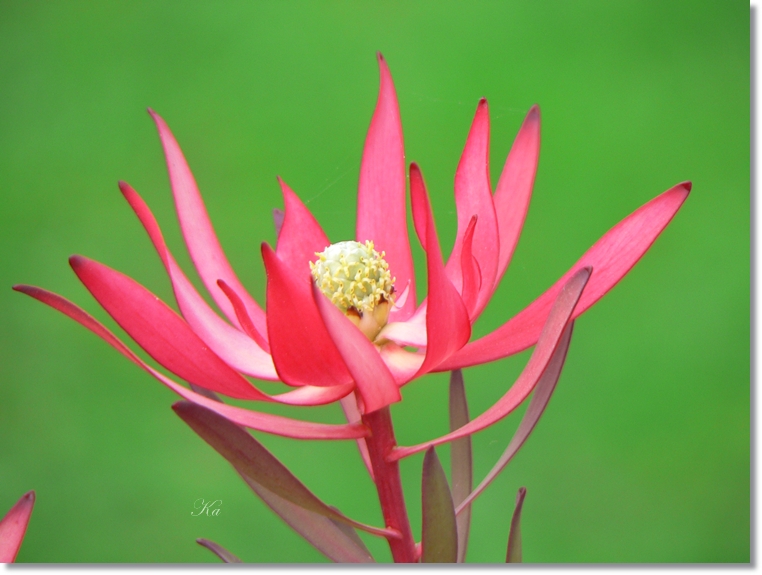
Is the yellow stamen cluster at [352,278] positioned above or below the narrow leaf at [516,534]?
above

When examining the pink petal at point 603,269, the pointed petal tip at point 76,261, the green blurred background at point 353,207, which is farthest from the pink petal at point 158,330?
the green blurred background at point 353,207

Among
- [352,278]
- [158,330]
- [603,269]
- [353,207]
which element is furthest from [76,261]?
[353,207]

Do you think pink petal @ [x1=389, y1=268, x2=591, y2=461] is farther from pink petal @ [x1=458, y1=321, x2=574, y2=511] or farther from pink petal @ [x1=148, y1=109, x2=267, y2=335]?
pink petal @ [x1=148, y1=109, x2=267, y2=335]

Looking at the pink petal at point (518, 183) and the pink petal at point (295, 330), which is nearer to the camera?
the pink petal at point (295, 330)

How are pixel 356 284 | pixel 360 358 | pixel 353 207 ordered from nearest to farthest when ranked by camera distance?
pixel 360 358
pixel 356 284
pixel 353 207

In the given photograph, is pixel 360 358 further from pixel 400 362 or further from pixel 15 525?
pixel 15 525
